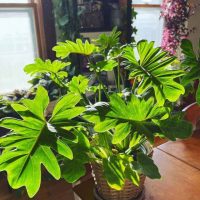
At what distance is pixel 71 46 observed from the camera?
2.95ft

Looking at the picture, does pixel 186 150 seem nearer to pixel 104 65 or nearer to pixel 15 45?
pixel 104 65

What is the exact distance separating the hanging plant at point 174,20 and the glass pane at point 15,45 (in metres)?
1.86

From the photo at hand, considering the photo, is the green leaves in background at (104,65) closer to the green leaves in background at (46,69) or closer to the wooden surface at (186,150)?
the green leaves in background at (46,69)

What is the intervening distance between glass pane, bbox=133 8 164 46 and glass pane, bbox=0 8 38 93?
1.53m

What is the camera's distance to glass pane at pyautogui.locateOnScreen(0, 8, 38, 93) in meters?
2.20

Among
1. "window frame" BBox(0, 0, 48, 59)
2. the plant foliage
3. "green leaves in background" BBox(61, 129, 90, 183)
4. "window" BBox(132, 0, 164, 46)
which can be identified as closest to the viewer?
"green leaves in background" BBox(61, 129, 90, 183)

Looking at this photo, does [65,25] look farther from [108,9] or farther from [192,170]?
[192,170]

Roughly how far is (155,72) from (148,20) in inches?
113

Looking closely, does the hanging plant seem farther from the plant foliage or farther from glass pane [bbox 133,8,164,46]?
the plant foliage

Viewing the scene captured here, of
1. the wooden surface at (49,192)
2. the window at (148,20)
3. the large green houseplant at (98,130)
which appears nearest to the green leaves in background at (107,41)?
the large green houseplant at (98,130)

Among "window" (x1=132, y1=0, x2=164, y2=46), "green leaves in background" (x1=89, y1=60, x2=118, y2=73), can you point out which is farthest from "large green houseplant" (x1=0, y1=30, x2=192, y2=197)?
"window" (x1=132, y1=0, x2=164, y2=46)

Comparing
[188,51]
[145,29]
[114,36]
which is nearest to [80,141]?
[188,51]

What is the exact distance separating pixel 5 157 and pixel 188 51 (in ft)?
2.11

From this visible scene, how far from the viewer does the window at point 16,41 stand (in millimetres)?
2184
